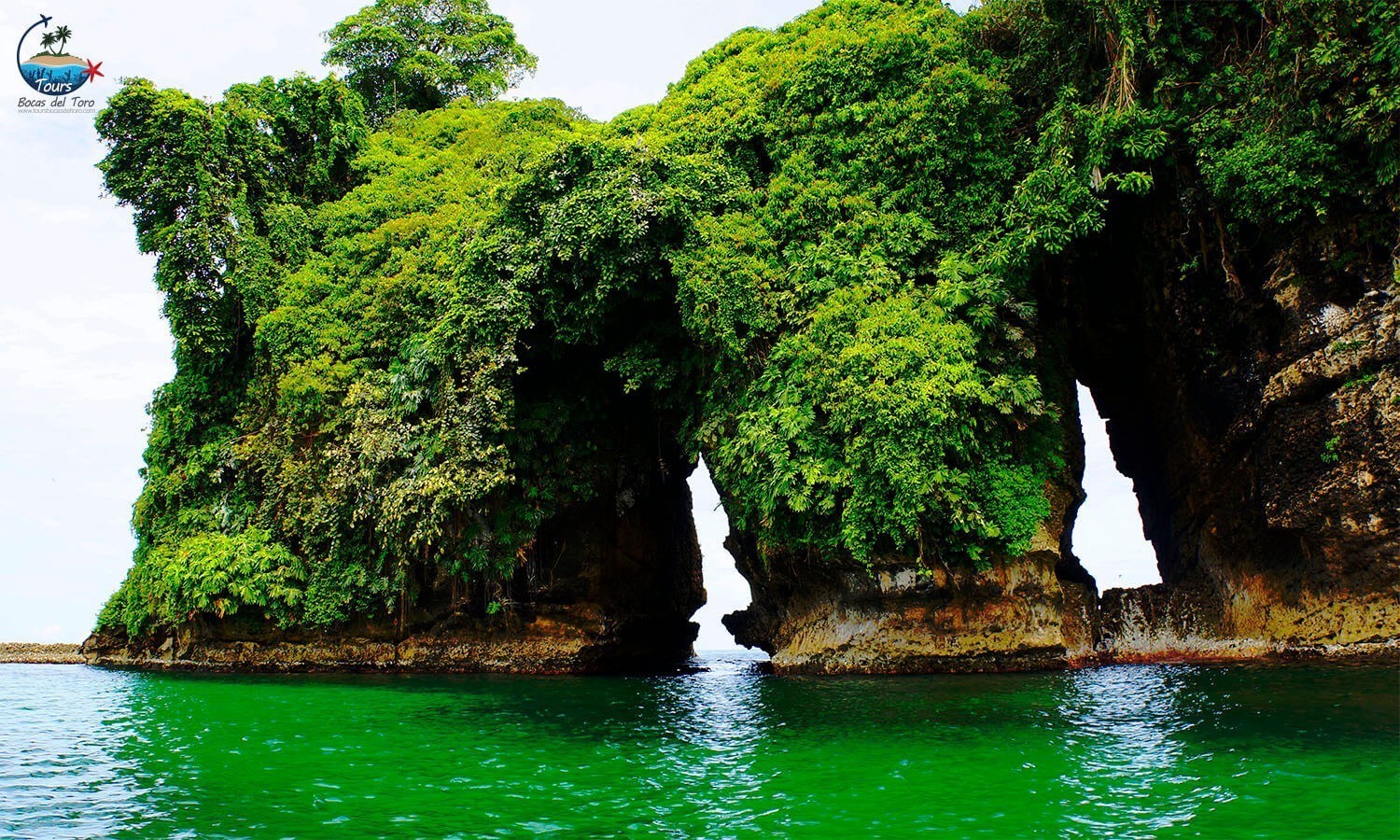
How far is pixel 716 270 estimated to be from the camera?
58.6 feet

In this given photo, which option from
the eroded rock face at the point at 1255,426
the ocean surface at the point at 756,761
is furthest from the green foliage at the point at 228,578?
the eroded rock face at the point at 1255,426

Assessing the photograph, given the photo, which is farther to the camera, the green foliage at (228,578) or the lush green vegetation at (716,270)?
the green foliage at (228,578)

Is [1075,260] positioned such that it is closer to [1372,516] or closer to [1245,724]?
[1372,516]

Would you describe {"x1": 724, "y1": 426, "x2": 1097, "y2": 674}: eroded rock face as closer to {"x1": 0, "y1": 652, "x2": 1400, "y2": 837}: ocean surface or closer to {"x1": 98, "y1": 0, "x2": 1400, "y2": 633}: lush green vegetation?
{"x1": 98, "y1": 0, "x2": 1400, "y2": 633}: lush green vegetation

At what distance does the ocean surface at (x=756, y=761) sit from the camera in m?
7.31

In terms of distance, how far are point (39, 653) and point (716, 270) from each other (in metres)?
28.2

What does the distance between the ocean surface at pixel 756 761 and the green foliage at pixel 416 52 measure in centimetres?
2310

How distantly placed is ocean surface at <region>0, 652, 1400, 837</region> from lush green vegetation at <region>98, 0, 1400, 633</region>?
424cm

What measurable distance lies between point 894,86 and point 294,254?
1619cm

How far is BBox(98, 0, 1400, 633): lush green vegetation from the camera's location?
51.6ft

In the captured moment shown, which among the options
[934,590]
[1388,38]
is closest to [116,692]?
[934,590]

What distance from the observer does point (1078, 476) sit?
19.6 metres

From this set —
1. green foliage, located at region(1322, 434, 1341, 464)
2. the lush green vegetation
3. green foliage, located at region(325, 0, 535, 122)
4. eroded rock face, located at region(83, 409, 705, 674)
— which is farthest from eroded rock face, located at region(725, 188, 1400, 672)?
green foliage, located at region(325, 0, 535, 122)

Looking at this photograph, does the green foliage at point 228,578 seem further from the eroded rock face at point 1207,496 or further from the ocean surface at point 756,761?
the eroded rock face at point 1207,496
